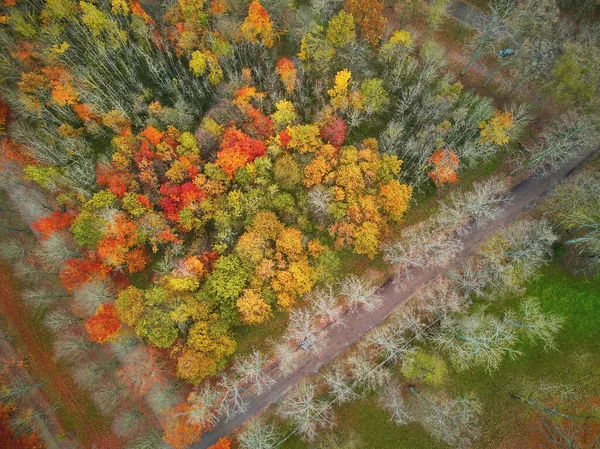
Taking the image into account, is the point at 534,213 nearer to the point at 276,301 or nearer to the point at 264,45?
the point at 276,301

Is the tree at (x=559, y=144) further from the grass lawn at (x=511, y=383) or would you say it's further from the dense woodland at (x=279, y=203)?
the grass lawn at (x=511, y=383)

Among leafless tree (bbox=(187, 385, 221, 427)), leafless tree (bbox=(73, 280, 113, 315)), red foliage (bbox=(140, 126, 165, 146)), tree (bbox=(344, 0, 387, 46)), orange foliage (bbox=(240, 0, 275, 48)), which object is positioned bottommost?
leafless tree (bbox=(187, 385, 221, 427))

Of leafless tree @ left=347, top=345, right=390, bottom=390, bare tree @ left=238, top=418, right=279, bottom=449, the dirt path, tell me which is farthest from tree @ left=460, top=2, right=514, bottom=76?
bare tree @ left=238, top=418, right=279, bottom=449

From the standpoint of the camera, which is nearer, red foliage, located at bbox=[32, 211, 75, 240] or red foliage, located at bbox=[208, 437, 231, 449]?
red foliage, located at bbox=[208, 437, 231, 449]

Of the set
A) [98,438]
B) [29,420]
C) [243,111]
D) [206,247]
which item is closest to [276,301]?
[206,247]

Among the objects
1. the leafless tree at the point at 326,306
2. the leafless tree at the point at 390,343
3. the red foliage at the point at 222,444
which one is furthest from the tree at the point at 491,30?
the red foliage at the point at 222,444

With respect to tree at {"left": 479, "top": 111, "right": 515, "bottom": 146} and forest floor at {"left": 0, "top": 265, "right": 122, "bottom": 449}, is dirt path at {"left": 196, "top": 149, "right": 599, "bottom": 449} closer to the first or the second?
tree at {"left": 479, "top": 111, "right": 515, "bottom": 146}

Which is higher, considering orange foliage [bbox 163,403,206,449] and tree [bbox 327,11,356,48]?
tree [bbox 327,11,356,48]

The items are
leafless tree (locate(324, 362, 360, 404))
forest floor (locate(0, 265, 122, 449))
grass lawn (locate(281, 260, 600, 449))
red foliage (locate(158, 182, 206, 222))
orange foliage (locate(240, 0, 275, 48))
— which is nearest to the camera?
leafless tree (locate(324, 362, 360, 404))
